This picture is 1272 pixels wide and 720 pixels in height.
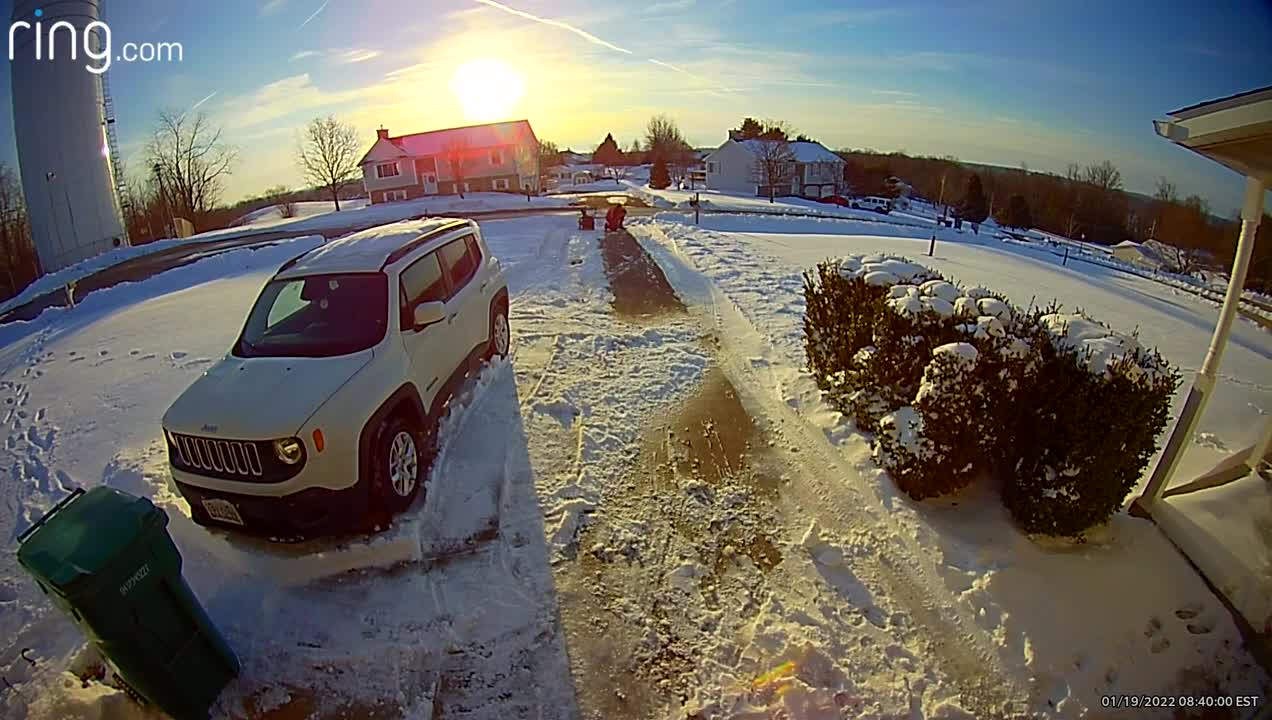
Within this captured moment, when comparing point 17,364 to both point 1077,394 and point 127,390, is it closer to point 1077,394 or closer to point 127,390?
point 127,390

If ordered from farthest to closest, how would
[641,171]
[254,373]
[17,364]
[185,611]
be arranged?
[641,171] → [17,364] → [254,373] → [185,611]

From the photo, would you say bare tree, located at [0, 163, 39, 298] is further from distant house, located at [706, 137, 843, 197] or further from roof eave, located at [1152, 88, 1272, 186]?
distant house, located at [706, 137, 843, 197]

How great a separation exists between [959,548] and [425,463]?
170 inches

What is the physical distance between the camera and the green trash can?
245 centimetres

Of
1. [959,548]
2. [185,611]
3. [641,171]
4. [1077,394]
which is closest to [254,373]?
[185,611]

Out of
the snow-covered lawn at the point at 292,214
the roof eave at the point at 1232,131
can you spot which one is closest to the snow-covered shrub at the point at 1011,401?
the roof eave at the point at 1232,131

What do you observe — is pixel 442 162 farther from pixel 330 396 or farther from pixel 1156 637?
pixel 1156 637

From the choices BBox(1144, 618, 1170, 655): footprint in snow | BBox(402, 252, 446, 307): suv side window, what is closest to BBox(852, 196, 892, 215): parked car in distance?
BBox(402, 252, 446, 307): suv side window

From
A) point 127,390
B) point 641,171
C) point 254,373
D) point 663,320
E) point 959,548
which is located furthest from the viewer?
point 641,171

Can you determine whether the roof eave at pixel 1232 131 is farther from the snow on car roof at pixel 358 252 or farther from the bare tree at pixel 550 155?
the bare tree at pixel 550 155

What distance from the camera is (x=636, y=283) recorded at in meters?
11.9

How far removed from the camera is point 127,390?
7078 mm

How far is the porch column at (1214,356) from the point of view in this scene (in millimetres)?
3100

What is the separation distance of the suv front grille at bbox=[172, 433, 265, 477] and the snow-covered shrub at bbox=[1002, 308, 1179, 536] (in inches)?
205
